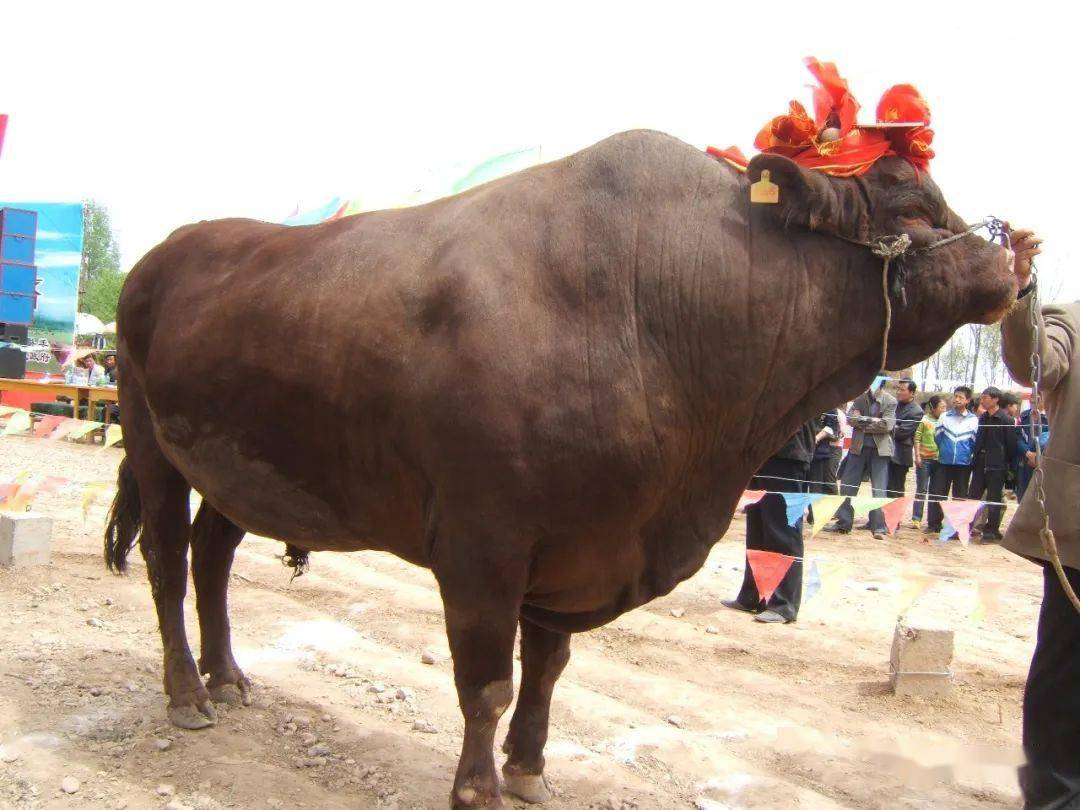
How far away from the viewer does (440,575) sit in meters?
3.02

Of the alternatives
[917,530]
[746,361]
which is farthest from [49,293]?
[746,361]

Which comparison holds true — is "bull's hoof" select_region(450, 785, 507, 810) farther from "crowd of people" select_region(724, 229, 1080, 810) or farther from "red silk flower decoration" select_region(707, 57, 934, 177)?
"red silk flower decoration" select_region(707, 57, 934, 177)

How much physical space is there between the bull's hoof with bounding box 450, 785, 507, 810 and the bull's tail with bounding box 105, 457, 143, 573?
262 centimetres

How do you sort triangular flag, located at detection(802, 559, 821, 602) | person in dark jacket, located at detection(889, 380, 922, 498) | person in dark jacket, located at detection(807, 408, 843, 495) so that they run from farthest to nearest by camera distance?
1. person in dark jacket, located at detection(889, 380, 922, 498)
2. person in dark jacket, located at detection(807, 408, 843, 495)
3. triangular flag, located at detection(802, 559, 821, 602)

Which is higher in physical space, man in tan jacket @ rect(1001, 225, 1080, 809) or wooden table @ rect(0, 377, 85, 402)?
man in tan jacket @ rect(1001, 225, 1080, 809)

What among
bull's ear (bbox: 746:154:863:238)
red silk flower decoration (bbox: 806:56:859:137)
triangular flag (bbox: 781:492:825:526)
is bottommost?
triangular flag (bbox: 781:492:825:526)

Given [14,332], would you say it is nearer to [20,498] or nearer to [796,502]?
[20,498]

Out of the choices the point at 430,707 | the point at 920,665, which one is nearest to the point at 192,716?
the point at 430,707

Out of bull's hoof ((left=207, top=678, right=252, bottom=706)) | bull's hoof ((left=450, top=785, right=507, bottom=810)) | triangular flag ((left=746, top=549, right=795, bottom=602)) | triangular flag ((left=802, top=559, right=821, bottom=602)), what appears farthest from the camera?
triangular flag ((left=802, top=559, right=821, bottom=602))

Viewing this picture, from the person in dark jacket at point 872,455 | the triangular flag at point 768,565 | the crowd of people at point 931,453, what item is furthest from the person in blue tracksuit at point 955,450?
the triangular flag at point 768,565

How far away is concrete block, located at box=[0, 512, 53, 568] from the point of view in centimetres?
676

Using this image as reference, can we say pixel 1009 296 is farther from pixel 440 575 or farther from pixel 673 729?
pixel 673 729

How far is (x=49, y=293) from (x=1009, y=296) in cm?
3160

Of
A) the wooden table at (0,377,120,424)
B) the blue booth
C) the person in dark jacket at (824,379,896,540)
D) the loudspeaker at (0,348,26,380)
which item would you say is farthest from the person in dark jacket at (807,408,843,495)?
the blue booth
